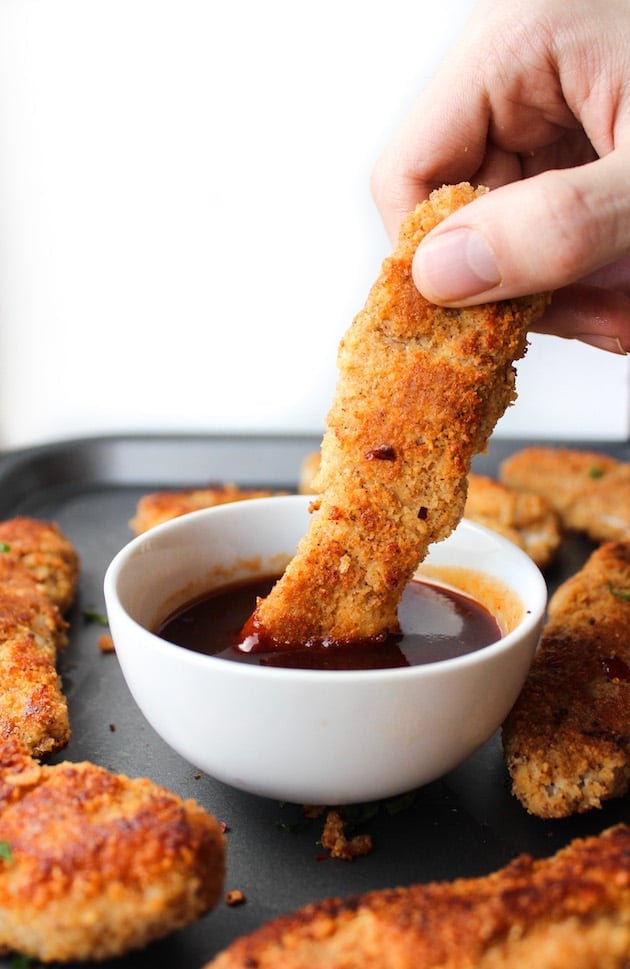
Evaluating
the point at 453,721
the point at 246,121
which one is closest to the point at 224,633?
the point at 453,721

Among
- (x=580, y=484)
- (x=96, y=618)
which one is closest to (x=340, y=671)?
(x=96, y=618)

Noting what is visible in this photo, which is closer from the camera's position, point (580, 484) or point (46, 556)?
point (46, 556)

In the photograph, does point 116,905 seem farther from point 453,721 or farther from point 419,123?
point 419,123

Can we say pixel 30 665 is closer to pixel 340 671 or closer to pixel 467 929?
pixel 340 671

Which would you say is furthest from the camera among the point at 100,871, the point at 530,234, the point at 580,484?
the point at 580,484

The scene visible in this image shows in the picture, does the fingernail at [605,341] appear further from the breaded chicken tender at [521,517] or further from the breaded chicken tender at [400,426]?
the breaded chicken tender at [400,426]

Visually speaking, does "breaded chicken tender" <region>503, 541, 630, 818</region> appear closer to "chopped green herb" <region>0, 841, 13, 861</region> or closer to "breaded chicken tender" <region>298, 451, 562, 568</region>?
"breaded chicken tender" <region>298, 451, 562, 568</region>
